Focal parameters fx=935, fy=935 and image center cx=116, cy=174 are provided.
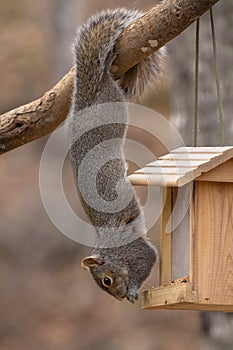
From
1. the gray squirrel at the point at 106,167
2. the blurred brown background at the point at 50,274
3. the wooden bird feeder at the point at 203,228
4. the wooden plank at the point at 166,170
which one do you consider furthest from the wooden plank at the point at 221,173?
the blurred brown background at the point at 50,274

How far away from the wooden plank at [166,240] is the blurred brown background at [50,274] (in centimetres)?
469

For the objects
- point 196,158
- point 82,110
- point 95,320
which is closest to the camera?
point 196,158

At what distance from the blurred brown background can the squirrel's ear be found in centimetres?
447

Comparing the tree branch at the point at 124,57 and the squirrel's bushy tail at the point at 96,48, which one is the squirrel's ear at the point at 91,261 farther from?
the tree branch at the point at 124,57

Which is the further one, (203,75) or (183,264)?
(203,75)

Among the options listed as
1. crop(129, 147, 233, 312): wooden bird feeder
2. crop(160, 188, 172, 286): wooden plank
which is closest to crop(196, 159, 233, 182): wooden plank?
crop(129, 147, 233, 312): wooden bird feeder

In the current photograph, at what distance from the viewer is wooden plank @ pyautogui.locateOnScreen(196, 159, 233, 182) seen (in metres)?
2.83

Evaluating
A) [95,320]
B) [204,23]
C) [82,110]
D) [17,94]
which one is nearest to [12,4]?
[17,94]

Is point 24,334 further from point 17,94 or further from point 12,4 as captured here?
point 12,4

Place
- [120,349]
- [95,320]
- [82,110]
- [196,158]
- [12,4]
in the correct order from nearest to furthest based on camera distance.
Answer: [196,158]
[82,110]
[120,349]
[95,320]
[12,4]

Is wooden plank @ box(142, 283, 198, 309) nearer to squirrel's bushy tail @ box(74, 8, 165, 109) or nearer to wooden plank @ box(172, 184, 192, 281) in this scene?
wooden plank @ box(172, 184, 192, 281)

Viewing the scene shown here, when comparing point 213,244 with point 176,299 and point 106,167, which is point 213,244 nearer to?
point 176,299

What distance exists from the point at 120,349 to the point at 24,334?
3.10 feet

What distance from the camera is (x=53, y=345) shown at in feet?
28.1
